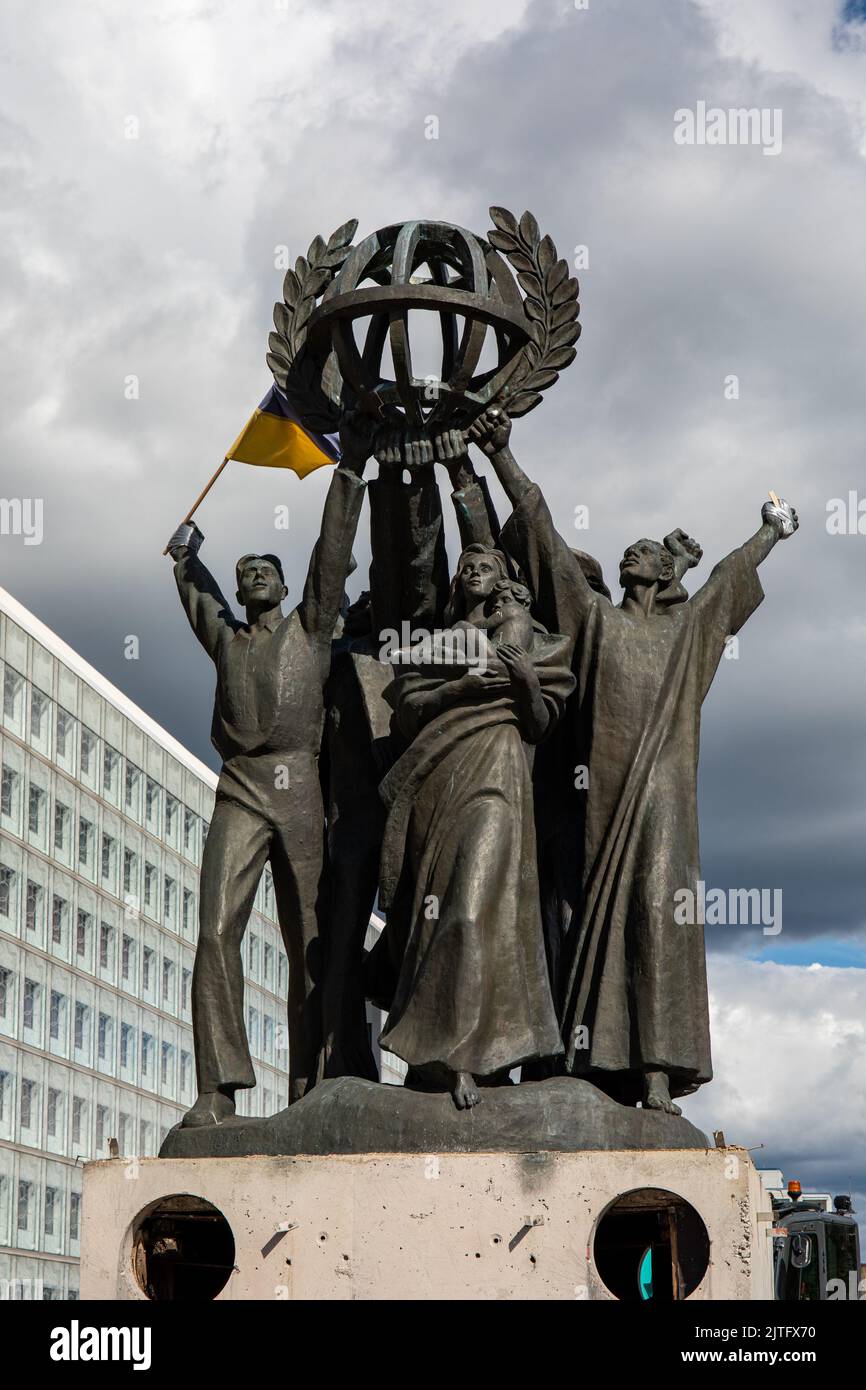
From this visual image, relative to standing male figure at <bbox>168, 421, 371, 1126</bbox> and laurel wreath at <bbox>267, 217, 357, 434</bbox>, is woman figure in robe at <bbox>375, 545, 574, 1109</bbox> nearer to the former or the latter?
standing male figure at <bbox>168, 421, 371, 1126</bbox>

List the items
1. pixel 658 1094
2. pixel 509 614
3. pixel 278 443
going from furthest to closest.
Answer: pixel 278 443
pixel 509 614
pixel 658 1094

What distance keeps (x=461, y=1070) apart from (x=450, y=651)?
2.16 m

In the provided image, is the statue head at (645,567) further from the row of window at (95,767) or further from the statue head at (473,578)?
the row of window at (95,767)

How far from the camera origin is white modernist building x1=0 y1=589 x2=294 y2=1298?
44938 mm

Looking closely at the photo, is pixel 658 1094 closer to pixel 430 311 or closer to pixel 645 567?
pixel 645 567

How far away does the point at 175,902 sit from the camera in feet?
180

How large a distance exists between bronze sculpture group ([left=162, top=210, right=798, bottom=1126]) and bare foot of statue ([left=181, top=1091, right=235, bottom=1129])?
20 millimetres

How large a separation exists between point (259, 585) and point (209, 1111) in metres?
2.91

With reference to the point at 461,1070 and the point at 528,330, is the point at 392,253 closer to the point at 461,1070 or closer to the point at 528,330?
the point at 528,330

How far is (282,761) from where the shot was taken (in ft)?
33.8

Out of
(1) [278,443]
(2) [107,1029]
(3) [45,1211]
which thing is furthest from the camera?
(2) [107,1029]

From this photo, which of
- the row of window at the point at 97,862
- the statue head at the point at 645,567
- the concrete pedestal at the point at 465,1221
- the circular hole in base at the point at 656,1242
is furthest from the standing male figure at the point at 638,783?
the row of window at the point at 97,862

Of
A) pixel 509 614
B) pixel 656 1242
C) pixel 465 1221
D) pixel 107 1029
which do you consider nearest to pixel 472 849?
pixel 509 614
